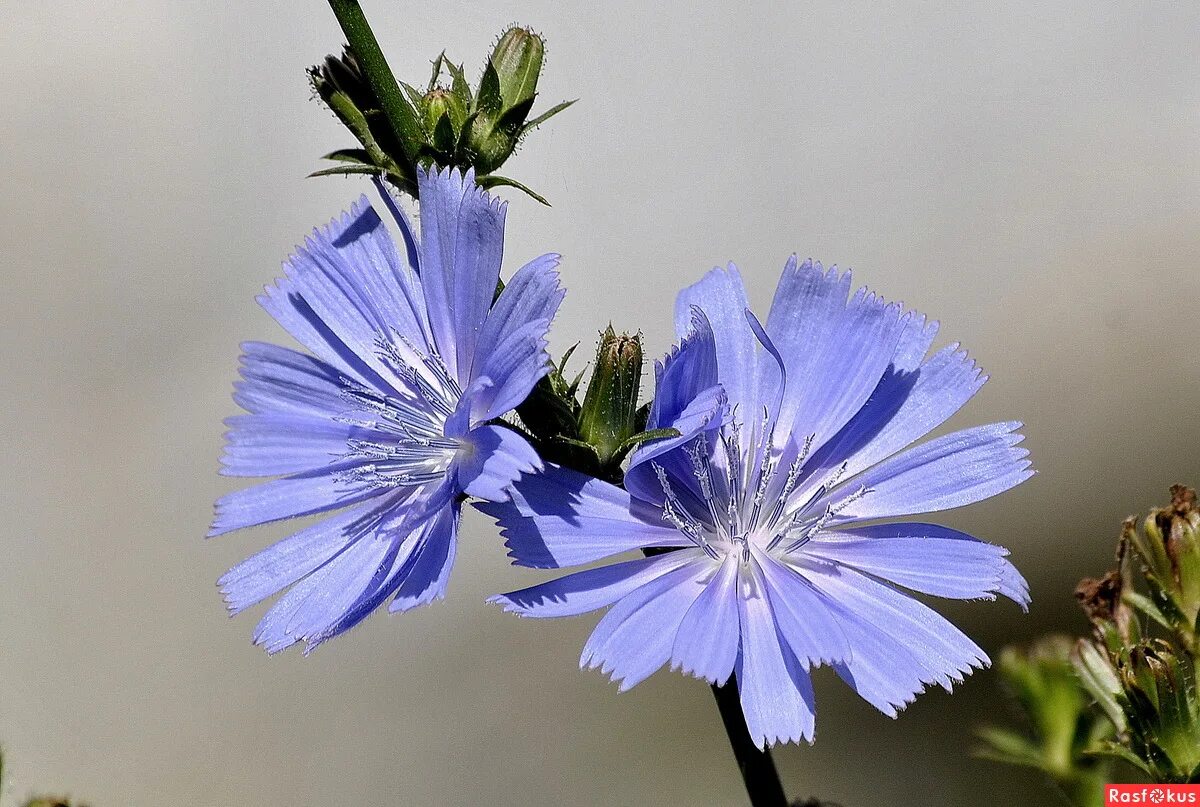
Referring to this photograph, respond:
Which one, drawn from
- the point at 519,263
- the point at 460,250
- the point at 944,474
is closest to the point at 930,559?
the point at 944,474

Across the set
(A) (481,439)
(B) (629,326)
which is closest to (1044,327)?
(B) (629,326)

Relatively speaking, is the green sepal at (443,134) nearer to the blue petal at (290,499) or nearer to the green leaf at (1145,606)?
the blue petal at (290,499)

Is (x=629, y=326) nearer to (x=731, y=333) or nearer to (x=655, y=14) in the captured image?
(x=655, y=14)

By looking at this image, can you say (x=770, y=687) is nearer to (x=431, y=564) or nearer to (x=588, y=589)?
(x=588, y=589)

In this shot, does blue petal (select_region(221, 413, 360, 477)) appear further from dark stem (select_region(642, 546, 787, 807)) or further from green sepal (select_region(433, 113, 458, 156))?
dark stem (select_region(642, 546, 787, 807))

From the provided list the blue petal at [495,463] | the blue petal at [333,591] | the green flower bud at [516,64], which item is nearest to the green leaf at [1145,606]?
the blue petal at [495,463]

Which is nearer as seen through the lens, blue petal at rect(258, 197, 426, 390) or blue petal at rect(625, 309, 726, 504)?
blue petal at rect(625, 309, 726, 504)

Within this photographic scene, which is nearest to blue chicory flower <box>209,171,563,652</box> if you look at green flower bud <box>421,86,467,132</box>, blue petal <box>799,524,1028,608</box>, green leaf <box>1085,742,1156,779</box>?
green flower bud <box>421,86,467,132</box>
